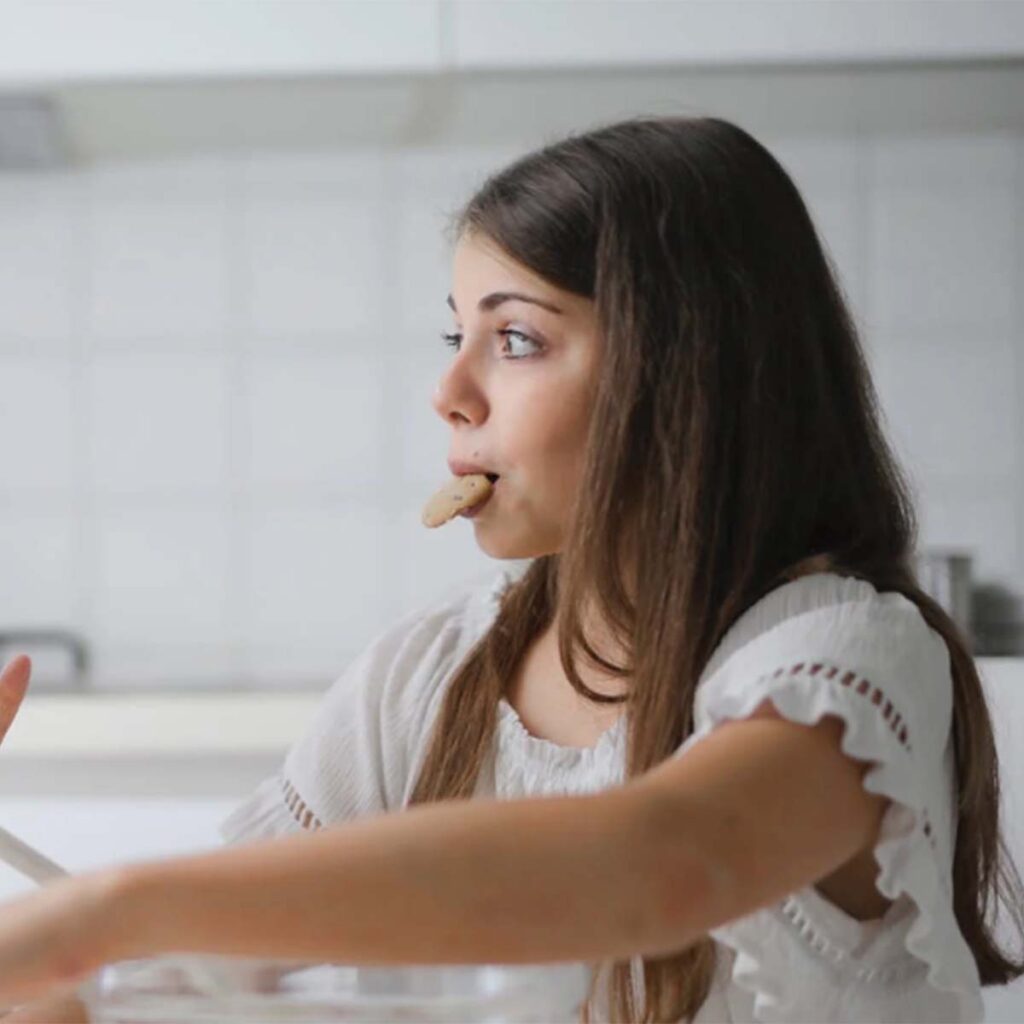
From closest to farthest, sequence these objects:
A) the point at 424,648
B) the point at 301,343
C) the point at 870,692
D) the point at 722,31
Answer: the point at 870,692 < the point at 424,648 < the point at 722,31 < the point at 301,343

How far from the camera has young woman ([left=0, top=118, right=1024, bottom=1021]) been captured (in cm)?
53

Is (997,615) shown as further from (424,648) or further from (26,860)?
(26,860)

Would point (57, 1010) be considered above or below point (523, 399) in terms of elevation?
below

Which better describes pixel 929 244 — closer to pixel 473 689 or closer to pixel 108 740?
pixel 108 740

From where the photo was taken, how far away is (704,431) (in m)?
0.85

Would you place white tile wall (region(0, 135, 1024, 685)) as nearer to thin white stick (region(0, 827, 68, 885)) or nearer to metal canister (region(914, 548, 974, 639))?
metal canister (region(914, 548, 974, 639))

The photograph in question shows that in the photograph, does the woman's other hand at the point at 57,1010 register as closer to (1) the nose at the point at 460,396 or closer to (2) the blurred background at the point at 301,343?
(1) the nose at the point at 460,396

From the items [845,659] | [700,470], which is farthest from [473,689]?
[845,659]

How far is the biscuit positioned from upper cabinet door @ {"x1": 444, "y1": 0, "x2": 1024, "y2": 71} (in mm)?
1177

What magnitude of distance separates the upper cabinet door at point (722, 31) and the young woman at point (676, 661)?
1.01 metres

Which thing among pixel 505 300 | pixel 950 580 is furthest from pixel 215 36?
pixel 505 300

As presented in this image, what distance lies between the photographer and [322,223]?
2.47 m

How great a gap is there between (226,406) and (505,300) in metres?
1.62

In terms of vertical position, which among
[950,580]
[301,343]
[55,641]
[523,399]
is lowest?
[55,641]
